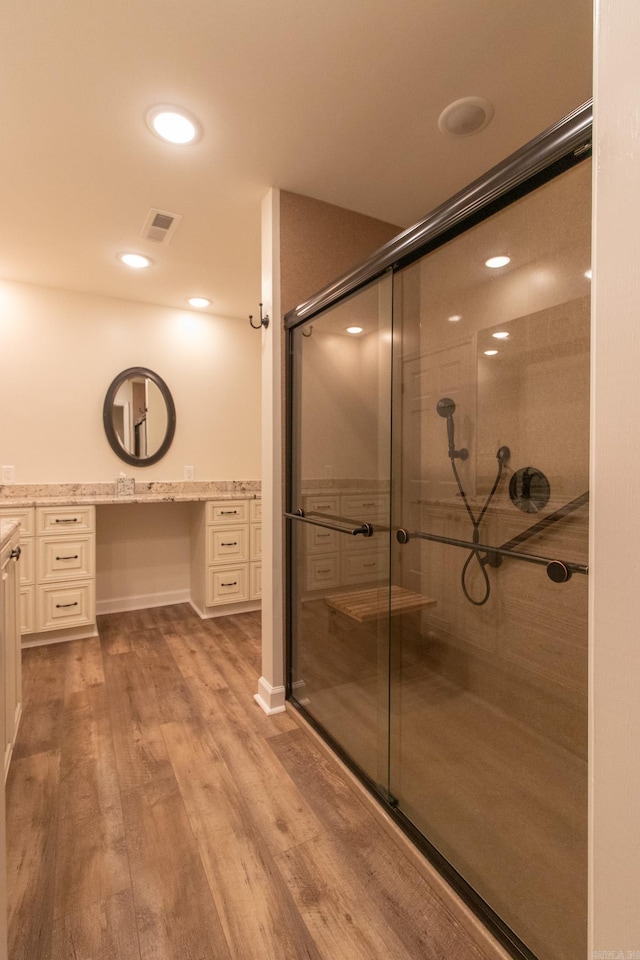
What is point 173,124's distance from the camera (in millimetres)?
1757

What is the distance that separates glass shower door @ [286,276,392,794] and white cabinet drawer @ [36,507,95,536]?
A: 174 cm

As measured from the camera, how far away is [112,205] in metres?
2.33

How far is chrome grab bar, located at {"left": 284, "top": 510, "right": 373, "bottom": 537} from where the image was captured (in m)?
1.70

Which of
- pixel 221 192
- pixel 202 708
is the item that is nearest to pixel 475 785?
pixel 202 708

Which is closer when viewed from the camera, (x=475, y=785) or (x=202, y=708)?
(x=475, y=785)

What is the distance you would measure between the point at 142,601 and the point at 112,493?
969mm

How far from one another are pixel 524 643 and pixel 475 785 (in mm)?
457

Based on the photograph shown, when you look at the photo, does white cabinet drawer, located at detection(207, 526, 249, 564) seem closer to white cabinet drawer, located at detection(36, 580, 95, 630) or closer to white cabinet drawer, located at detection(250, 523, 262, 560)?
white cabinet drawer, located at detection(250, 523, 262, 560)

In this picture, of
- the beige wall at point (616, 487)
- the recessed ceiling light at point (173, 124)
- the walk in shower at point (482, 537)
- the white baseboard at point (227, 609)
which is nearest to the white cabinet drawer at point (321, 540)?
the walk in shower at point (482, 537)

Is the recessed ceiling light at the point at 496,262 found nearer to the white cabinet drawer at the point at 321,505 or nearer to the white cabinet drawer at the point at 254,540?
the white cabinet drawer at the point at 321,505

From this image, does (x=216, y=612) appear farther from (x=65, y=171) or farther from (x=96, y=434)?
(x=65, y=171)

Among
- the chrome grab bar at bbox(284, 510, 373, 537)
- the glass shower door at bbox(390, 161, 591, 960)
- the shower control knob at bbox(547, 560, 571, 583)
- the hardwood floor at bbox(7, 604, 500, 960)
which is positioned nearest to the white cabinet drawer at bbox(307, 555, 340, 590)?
the chrome grab bar at bbox(284, 510, 373, 537)

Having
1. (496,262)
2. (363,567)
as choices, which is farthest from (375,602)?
(496,262)

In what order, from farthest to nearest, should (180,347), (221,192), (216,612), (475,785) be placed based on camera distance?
(180,347)
(216,612)
(221,192)
(475,785)
